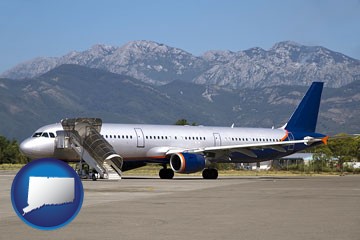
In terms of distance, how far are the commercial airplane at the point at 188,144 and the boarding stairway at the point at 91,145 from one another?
617mm

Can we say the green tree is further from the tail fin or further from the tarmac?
the tarmac

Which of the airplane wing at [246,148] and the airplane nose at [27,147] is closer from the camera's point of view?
the airplane nose at [27,147]

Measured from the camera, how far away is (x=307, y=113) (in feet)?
187

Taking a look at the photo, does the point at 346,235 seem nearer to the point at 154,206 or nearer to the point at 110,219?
the point at 110,219

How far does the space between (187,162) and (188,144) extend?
425 cm

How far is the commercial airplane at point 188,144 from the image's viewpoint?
44938mm

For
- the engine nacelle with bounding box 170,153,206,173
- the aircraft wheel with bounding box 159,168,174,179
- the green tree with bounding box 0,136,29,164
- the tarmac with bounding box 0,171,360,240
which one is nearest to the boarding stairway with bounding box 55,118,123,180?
the engine nacelle with bounding box 170,153,206,173

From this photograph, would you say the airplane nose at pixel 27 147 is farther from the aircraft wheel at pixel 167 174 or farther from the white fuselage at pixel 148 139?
the aircraft wheel at pixel 167 174

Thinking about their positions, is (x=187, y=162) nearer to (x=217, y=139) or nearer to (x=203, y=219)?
(x=217, y=139)

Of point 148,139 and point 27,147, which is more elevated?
point 148,139

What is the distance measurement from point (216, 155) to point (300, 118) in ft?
33.9

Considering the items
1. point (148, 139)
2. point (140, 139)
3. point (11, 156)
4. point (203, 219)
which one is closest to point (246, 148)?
point (148, 139)

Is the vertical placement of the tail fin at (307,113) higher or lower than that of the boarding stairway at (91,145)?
higher

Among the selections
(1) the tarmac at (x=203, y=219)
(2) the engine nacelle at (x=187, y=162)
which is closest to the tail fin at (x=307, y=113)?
(2) the engine nacelle at (x=187, y=162)
